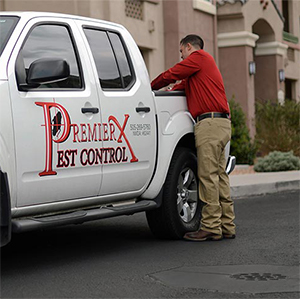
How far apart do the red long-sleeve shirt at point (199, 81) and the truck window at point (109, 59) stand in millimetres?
574

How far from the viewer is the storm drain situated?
571 centimetres

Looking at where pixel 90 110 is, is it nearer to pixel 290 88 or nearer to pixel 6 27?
pixel 6 27

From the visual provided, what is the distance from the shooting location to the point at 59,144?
20.6 ft

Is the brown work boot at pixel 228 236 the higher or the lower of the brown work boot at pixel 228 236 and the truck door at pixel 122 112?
the lower

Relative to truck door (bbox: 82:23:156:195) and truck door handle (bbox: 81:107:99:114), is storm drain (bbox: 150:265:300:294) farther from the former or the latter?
truck door handle (bbox: 81:107:99:114)

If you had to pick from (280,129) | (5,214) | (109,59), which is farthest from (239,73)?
(5,214)

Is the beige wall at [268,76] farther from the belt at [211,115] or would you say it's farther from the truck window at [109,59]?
→ the truck window at [109,59]

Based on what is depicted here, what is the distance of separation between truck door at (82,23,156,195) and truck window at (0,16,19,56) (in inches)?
31.5

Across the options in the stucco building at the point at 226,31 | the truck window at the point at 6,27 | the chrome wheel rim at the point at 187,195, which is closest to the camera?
the truck window at the point at 6,27

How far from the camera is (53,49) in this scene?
6605 millimetres

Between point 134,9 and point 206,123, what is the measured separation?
11.4 meters

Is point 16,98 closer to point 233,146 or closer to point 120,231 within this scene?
point 120,231

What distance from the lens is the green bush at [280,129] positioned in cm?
2027

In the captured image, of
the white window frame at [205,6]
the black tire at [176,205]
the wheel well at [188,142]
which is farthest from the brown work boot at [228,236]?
the white window frame at [205,6]
